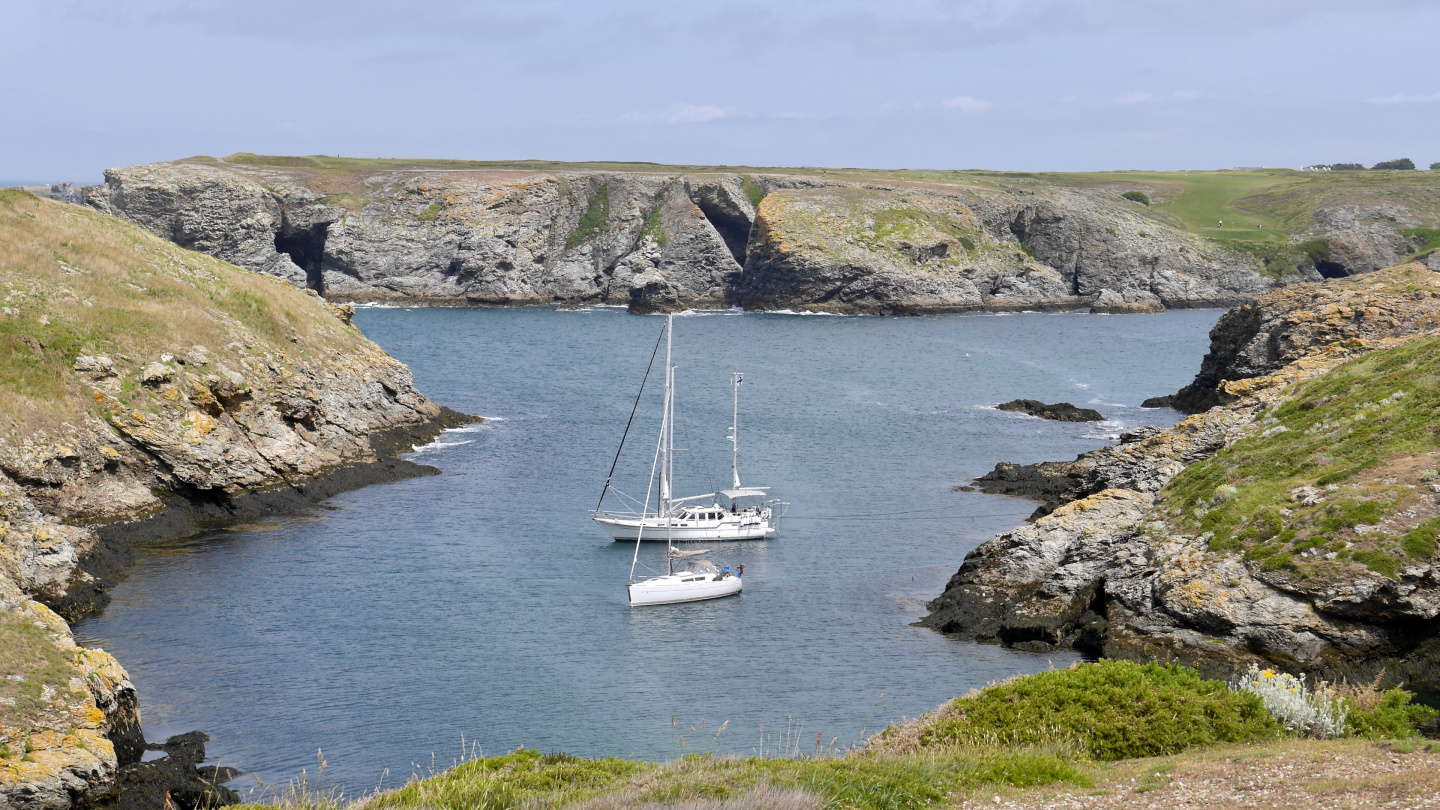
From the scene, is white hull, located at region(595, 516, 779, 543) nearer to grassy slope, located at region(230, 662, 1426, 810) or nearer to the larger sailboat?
the larger sailboat

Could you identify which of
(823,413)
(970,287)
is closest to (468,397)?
(823,413)

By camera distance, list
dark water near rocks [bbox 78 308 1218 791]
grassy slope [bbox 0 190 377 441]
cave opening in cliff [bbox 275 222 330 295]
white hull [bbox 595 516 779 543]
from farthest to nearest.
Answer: cave opening in cliff [bbox 275 222 330 295] < white hull [bbox 595 516 779 543] < grassy slope [bbox 0 190 377 441] < dark water near rocks [bbox 78 308 1218 791]

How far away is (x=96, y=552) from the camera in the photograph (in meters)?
39.1

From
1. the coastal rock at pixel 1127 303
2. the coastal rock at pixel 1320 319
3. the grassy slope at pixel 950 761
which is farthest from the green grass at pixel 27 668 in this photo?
the coastal rock at pixel 1127 303

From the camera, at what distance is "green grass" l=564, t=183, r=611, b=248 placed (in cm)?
17000

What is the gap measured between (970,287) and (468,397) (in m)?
95.6

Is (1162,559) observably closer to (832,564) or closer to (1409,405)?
(1409,405)

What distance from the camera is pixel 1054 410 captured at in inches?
3115

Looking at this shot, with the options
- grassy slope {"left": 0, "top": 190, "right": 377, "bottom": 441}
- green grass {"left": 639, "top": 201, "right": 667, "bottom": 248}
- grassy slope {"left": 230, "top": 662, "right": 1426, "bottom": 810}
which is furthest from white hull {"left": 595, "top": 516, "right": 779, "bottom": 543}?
green grass {"left": 639, "top": 201, "right": 667, "bottom": 248}

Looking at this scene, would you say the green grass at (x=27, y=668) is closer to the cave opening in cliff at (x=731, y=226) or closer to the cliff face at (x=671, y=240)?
the cliff face at (x=671, y=240)

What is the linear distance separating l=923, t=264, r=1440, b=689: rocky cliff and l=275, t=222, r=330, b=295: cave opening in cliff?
463 feet

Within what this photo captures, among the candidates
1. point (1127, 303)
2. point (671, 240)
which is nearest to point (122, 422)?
point (671, 240)

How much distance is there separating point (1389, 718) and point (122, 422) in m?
45.8

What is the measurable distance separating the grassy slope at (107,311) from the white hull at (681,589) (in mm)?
23954
